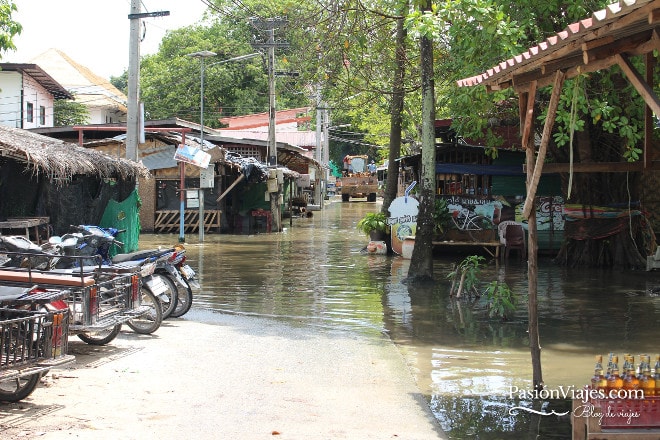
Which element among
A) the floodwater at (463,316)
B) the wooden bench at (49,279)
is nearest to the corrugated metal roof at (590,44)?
the floodwater at (463,316)

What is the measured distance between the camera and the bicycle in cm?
1872

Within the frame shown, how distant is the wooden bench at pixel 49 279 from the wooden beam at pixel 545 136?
4513 mm

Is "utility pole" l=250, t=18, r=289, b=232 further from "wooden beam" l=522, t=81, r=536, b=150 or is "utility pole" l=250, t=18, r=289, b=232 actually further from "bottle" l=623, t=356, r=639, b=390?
"bottle" l=623, t=356, r=639, b=390

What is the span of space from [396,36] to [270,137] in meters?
11.8

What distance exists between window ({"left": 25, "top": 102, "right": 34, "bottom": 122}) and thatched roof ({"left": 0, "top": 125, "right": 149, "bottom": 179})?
65.9ft

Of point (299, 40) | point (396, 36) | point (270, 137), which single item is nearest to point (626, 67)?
point (299, 40)

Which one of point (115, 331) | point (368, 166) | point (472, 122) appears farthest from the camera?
point (368, 166)

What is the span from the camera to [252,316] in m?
11.4

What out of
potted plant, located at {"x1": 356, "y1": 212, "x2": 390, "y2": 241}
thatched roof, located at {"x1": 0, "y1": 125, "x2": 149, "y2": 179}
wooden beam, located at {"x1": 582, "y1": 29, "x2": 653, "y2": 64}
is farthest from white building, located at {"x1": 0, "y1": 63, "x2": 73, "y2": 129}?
wooden beam, located at {"x1": 582, "y1": 29, "x2": 653, "y2": 64}

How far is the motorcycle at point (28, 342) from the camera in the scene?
6.04 m

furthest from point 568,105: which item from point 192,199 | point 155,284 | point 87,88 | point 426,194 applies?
point 87,88

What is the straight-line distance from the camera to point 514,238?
61.5 ft

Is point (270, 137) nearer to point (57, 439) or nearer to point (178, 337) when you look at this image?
point (178, 337)

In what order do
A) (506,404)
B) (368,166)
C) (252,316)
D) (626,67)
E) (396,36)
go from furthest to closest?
(368,166) < (396,36) < (252,316) < (506,404) < (626,67)
